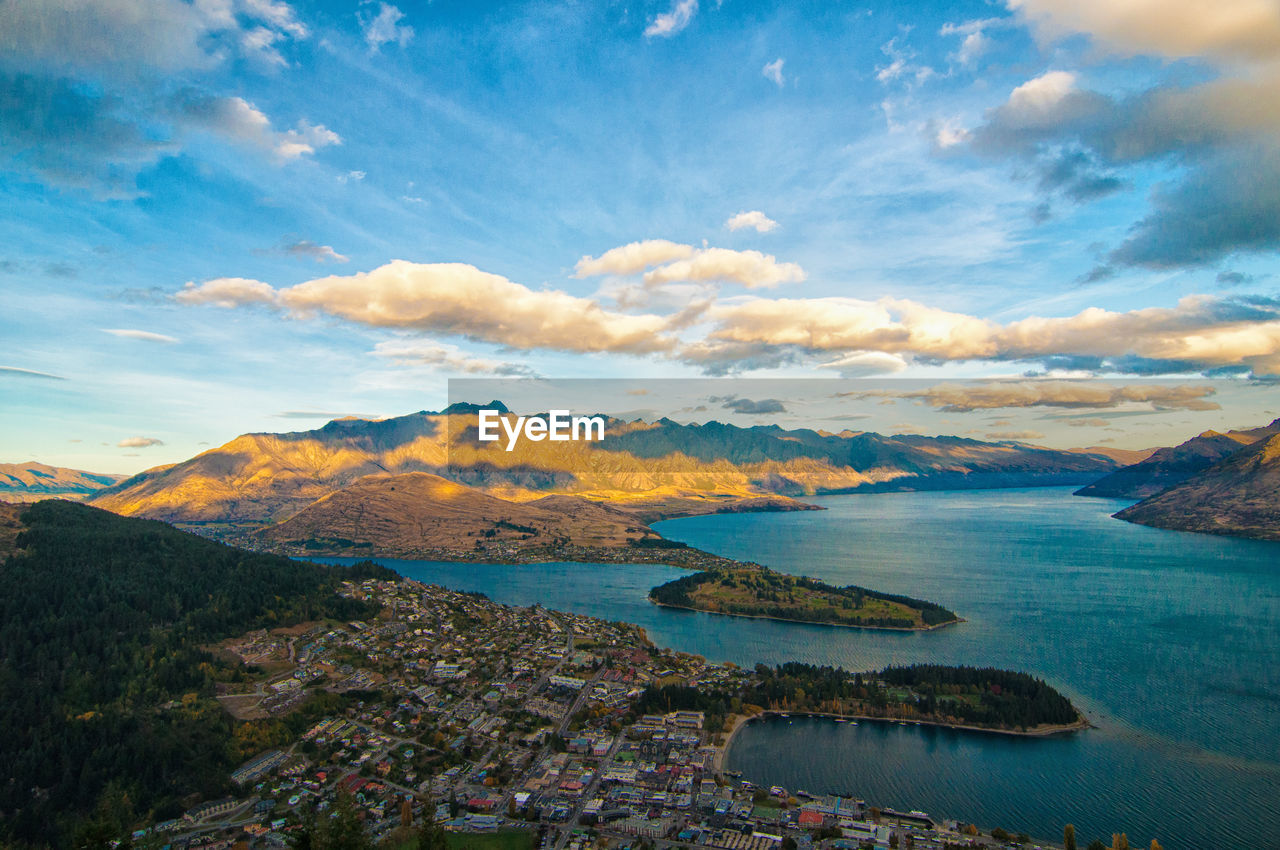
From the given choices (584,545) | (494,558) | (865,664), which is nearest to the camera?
(865,664)

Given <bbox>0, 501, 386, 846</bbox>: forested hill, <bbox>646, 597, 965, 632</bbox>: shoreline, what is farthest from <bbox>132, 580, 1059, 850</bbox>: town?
<bbox>646, 597, 965, 632</bbox>: shoreline

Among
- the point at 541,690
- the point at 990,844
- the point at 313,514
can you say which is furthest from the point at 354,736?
the point at 313,514

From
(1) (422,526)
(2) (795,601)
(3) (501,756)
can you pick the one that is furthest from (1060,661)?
(1) (422,526)

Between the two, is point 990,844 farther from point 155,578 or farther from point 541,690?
point 155,578

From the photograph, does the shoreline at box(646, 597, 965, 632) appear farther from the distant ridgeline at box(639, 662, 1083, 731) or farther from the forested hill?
the forested hill

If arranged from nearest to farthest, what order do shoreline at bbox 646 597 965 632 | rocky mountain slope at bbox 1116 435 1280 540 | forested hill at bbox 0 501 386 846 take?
forested hill at bbox 0 501 386 846, shoreline at bbox 646 597 965 632, rocky mountain slope at bbox 1116 435 1280 540

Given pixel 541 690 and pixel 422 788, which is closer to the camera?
pixel 422 788

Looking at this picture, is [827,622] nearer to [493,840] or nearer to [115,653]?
[493,840]

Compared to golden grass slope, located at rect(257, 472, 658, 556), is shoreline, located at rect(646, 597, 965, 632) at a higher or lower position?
lower
